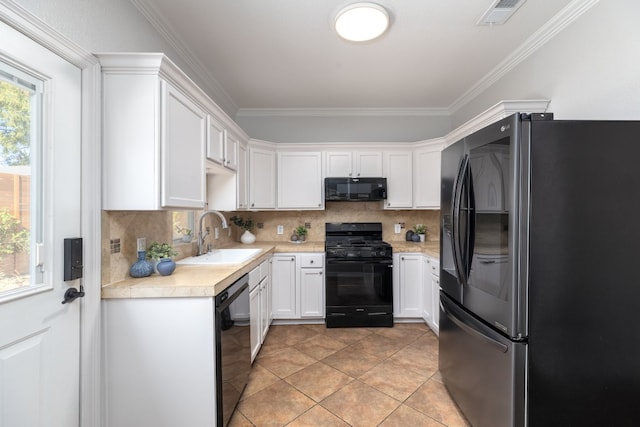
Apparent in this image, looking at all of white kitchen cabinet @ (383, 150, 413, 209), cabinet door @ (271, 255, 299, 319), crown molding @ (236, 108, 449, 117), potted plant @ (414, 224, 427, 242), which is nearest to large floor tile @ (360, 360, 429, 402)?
cabinet door @ (271, 255, 299, 319)

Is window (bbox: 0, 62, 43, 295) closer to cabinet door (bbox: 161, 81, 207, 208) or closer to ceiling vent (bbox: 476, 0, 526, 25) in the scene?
cabinet door (bbox: 161, 81, 207, 208)

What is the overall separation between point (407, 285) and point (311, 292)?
1130 mm

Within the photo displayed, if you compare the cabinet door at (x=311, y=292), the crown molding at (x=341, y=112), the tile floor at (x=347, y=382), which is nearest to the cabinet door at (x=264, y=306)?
the tile floor at (x=347, y=382)

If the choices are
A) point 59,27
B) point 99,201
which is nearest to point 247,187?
point 99,201

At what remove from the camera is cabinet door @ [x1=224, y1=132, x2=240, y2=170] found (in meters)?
2.35

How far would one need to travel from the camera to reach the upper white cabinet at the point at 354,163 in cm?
343

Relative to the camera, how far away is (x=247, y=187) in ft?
A: 10.1

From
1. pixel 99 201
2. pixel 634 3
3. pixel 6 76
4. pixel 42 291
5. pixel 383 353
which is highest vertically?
pixel 634 3

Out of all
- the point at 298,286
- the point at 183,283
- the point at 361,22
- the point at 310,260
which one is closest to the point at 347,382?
the point at 298,286

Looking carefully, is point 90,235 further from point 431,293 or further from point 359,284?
point 431,293

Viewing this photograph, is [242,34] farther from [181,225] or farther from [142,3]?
[181,225]

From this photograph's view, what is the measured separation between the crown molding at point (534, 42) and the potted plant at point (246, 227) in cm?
310

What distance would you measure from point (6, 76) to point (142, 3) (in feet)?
3.54

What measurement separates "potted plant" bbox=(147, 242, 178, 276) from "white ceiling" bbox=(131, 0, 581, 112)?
1.54 metres
